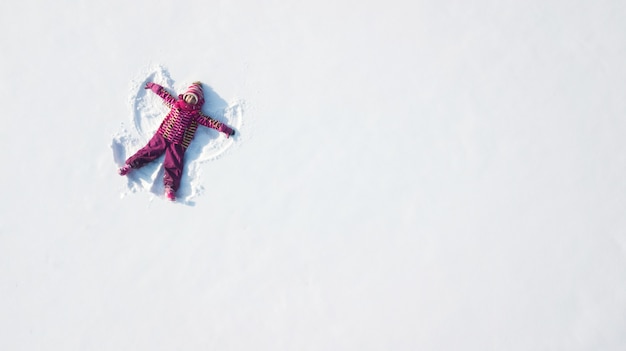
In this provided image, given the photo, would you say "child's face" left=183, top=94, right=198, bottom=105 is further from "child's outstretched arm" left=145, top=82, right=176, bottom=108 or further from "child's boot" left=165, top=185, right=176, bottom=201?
"child's boot" left=165, top=185, right=176, bottom=201

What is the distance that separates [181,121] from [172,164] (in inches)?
16.0

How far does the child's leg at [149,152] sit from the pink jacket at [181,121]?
0.20ft

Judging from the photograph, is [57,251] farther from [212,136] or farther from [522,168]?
[522,168]

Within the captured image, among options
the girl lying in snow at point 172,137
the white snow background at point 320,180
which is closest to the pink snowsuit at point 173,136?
the girl lying in snow at point 172,137

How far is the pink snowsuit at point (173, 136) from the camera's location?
199 inches

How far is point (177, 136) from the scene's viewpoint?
507cm

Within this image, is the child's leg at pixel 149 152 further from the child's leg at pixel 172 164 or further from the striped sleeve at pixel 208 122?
the striped sleeve at pixel 208 122

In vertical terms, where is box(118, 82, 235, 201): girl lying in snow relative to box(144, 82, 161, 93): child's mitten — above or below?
below

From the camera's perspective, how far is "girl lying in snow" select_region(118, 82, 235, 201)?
5055 mm

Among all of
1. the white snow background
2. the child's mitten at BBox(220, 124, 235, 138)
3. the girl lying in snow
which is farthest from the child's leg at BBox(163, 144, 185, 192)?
the child's mitten at BBox(220, 124, 235, 138)

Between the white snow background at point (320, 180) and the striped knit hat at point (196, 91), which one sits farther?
the white snow background at point (320, 180)

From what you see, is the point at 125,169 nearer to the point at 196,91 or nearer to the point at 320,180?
the point at 196,91

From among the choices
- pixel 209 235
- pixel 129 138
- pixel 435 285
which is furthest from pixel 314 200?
pixel 129 138

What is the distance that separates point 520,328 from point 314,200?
2269mm
